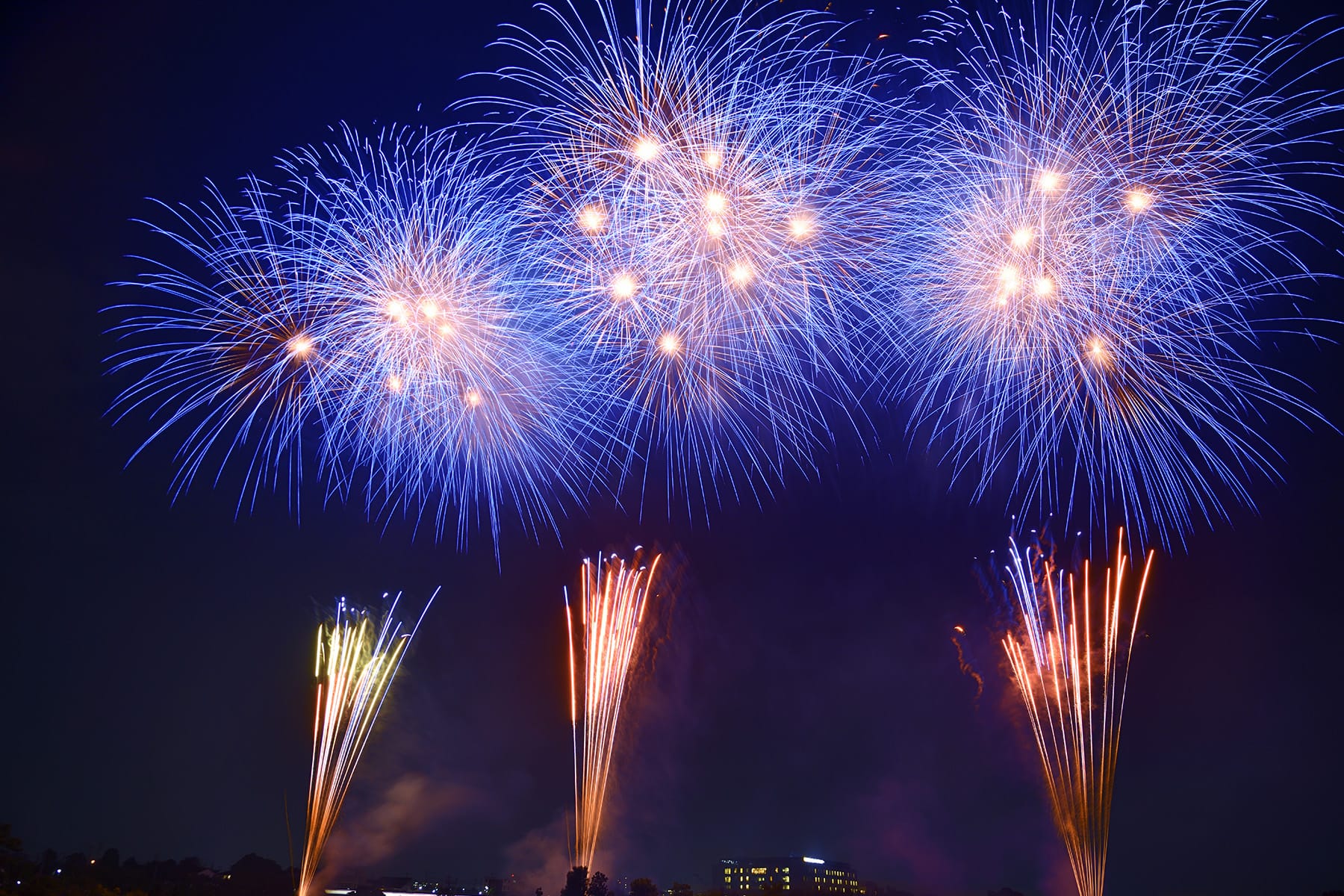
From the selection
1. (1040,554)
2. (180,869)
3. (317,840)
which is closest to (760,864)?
(180,869)

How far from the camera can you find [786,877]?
83125mm

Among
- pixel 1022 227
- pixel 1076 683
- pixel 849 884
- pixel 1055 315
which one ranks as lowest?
pixel 849 884

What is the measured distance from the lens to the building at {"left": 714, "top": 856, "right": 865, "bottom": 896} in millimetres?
79188

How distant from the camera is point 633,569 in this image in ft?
74.7

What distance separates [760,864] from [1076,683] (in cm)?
7788

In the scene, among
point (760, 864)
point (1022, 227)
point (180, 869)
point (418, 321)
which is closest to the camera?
point (1022, 227)

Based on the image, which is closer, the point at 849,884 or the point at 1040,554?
the point at 1040,554

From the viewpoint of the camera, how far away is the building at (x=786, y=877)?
79188 millimetres

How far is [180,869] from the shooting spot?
60750 millimetres

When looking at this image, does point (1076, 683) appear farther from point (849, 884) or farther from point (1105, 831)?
point (849, 884)

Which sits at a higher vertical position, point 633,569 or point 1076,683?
point 633,569

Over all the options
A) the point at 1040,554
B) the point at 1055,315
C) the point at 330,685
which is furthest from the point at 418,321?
the point at 1040,554

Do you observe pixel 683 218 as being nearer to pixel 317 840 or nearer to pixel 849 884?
pixel 317 840

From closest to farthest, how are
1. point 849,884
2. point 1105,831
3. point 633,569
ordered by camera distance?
1. point 1105,831
2. point 633,569
3. point 849,884
